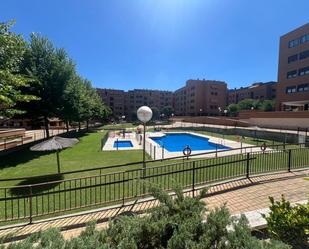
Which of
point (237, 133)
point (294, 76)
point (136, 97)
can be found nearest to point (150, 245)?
point (237, 133)

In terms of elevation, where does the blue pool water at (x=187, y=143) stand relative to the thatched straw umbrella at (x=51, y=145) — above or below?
below

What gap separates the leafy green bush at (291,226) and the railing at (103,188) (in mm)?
2400

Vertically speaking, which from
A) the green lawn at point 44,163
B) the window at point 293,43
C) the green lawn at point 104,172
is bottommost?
the green lawn at point 44,163

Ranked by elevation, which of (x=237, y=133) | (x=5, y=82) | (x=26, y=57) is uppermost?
(x=26, y=57)

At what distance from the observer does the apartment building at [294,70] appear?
122 ft

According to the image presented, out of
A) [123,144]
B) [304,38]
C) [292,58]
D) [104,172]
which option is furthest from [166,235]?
[292,58]

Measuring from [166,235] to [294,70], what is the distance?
4688 centimetres

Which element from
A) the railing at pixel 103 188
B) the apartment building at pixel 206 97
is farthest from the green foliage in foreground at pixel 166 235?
the apartment building at pixel 206 97

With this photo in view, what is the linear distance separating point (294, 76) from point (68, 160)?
42885 mm

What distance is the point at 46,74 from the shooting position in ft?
58.8

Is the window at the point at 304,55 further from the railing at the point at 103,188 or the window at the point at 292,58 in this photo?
the railing at the point at 103,188

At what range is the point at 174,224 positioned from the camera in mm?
2920

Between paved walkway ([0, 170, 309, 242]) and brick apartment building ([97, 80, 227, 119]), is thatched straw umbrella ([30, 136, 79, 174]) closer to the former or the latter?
paved walkway ([0, 170, 309, 242])

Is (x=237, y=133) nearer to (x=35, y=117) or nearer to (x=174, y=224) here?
(x=35, y=117)
